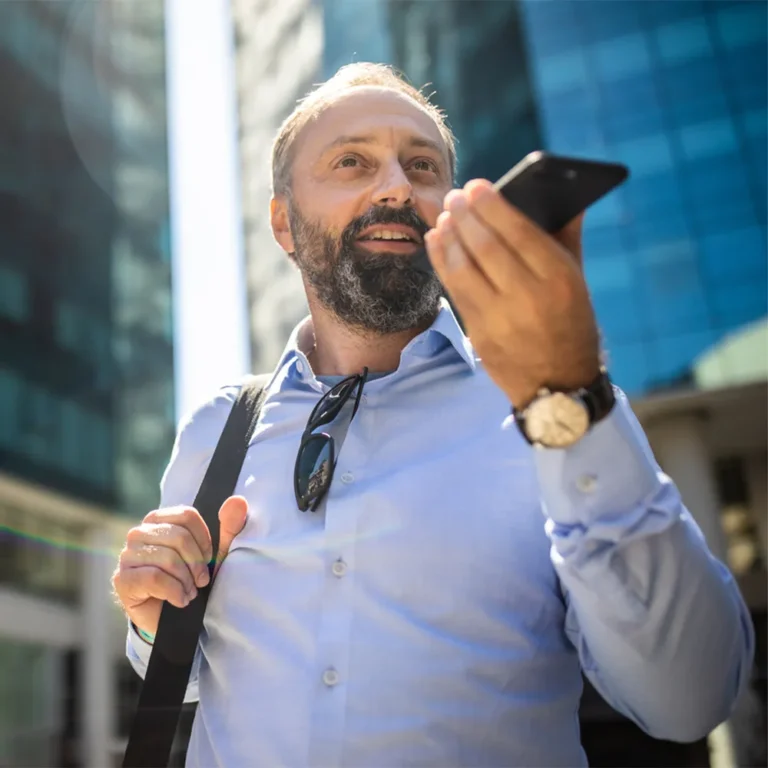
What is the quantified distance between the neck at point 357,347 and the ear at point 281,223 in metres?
0.29

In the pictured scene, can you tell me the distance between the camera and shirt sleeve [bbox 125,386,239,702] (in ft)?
8.00

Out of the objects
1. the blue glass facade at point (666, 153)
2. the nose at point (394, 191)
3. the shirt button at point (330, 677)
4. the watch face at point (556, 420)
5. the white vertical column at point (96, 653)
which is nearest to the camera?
the watch face at point (556, 420)

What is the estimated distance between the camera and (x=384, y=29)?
3194cm

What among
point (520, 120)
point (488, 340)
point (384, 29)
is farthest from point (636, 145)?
point (488, 340)

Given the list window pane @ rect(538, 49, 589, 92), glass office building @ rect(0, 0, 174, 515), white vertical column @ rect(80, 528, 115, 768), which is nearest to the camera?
white vertical column @ rect(80, 528, 115, 768)

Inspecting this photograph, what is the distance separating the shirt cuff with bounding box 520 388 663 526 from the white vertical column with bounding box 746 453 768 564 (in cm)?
2661

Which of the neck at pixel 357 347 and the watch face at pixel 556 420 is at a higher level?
the neck at pixel 357 347

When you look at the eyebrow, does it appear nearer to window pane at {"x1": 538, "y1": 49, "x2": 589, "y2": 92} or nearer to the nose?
the nose

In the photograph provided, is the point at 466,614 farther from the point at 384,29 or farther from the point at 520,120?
the point at 384,29

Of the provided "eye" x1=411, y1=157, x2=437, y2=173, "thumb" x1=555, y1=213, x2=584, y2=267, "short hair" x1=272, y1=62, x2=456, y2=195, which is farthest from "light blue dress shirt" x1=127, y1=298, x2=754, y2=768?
"short hair" x1=272, y1=62, x2=456, y2=195

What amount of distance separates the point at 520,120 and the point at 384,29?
25.7 feet

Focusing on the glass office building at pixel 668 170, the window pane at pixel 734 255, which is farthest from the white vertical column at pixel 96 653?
the window pane at pixel 734 255

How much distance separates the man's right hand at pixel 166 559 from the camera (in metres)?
1.91

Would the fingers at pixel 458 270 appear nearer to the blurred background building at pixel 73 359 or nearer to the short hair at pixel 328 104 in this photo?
the short hair at pixel 328 104
